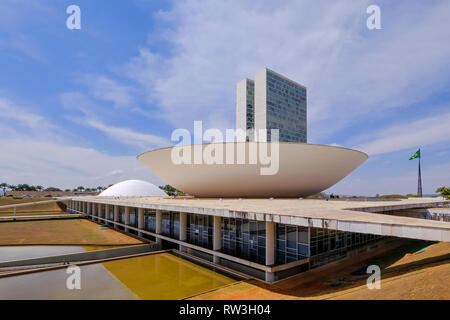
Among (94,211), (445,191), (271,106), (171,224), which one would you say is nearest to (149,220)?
(171,224)

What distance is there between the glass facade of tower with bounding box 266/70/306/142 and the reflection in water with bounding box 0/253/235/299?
2127 inches

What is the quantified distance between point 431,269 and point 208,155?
15719mm

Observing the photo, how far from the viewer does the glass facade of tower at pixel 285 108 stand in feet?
210

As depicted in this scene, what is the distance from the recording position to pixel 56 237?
71.8 ft

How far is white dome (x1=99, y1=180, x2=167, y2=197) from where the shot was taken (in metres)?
48.3

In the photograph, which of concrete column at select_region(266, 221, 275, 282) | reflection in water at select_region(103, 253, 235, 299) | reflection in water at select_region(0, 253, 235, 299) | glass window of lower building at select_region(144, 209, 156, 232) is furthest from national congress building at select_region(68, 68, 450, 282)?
reflection in water at select_region(0, 253, 235, 299)

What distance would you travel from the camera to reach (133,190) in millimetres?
49094

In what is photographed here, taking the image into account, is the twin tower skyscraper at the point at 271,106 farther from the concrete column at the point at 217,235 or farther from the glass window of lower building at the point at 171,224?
the concrete column at the point at 217,235

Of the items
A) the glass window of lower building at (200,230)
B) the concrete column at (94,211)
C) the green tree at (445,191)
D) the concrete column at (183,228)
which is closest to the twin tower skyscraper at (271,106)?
the green tree at (445,191)

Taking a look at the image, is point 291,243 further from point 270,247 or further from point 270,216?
point 270,216

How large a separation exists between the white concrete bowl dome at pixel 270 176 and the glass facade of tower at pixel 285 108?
4059 centimetres

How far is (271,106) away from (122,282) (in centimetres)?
5860
